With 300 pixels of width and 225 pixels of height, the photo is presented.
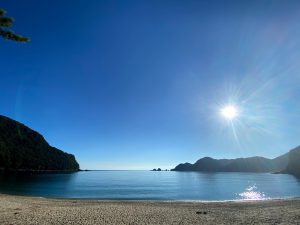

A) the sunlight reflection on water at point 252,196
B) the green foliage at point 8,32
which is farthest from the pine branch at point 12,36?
the sunlight reflection on water at point 252,196

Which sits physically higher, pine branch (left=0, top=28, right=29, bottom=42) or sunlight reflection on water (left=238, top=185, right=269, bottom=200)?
pine branch (left=0, top=28, right=29, bottom=42)

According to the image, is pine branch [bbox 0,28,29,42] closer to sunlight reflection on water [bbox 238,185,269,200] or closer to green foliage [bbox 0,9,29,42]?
green foliage [bbox 0,9,29,42]

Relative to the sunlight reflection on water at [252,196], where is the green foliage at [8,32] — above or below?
above

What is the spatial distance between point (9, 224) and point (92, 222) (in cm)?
650

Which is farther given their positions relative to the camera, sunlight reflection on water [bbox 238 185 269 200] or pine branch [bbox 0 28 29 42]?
sunlight reflection on water [bbox 238 185 269 200]

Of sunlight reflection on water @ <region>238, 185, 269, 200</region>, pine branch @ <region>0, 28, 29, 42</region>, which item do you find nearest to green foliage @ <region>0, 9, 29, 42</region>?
pine branch @ <region>0, 28, 29, 42</region>

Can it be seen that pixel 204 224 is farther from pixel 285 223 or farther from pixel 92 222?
pixel 92 222

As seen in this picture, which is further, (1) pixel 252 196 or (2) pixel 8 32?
(1) pixel 252 196

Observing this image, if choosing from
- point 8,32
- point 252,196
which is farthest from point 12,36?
point 252,196

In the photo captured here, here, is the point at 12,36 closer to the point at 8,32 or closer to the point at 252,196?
the point at 8,32

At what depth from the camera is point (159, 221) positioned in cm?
2831

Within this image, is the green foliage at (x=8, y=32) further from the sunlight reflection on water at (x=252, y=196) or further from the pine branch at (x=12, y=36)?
the sunlight reflection on water at (x=252, y=196)

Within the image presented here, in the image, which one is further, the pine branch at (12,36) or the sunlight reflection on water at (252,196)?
the sunlight reflection on water at (252,196)

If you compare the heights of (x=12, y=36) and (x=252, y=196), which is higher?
(x=12, y=36)
